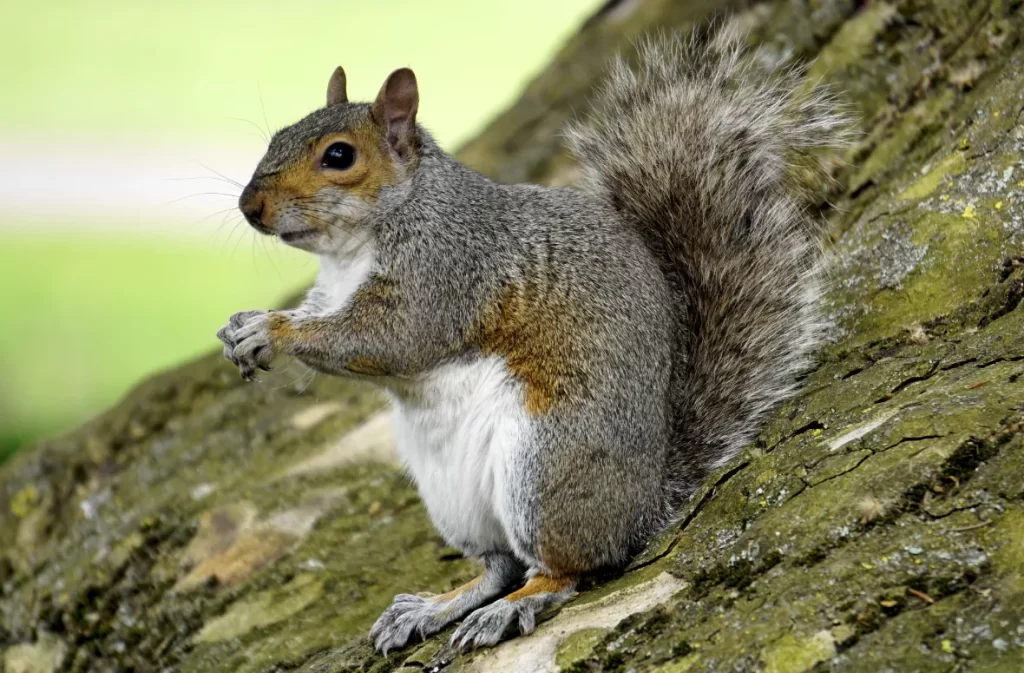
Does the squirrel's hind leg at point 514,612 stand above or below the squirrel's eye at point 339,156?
below

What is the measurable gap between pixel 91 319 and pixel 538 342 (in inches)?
191

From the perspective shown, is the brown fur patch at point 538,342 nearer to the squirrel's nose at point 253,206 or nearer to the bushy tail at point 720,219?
the bushy tail at point 720,219

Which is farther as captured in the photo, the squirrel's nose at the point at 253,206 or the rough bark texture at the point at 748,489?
the squirrel's nose at the point at 253,206

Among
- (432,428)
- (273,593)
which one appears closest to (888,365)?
(432,428)

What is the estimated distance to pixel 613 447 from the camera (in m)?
1.90

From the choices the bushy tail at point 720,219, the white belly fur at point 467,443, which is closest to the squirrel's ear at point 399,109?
the bushy tail at point 720,219

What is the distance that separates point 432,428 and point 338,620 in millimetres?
553

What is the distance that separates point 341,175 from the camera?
213cm

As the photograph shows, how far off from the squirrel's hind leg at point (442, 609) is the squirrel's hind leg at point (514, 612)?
128mm

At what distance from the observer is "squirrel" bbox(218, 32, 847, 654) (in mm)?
1915

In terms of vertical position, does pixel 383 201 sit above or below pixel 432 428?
above

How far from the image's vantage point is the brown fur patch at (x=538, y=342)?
191cm

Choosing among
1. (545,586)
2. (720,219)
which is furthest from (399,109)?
(545,586)

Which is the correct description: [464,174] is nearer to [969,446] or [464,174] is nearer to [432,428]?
[432,428]
